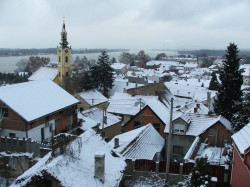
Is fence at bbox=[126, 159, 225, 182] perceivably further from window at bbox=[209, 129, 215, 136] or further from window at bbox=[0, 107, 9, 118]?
window at bbox=[0, 107, 9, 118]

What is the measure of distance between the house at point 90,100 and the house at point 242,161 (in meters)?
30.8

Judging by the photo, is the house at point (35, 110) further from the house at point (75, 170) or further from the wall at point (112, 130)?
the house at point (75, 170)

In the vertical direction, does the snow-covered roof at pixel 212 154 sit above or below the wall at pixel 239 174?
below

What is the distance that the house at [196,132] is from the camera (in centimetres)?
2238

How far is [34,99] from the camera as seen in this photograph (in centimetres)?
2261

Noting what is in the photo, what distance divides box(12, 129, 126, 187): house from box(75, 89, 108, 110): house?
30.4m

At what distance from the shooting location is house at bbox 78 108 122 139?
2799cm

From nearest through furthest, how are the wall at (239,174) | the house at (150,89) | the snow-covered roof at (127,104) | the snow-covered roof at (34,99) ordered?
the wall at (239,174)
the snow-covered roof at (34,99)
the snow-covered roof at (127,104)
the house at (150,89)

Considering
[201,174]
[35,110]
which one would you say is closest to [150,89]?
[35,110]

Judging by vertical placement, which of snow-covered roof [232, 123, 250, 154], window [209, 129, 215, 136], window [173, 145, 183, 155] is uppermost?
snow-covered roof [232, 123, 250, 154]

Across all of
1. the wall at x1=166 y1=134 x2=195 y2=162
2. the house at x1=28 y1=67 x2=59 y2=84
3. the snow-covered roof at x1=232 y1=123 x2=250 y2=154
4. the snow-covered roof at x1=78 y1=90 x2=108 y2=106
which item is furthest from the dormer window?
the house at x1=28 y1=67 x2=59 y2=84

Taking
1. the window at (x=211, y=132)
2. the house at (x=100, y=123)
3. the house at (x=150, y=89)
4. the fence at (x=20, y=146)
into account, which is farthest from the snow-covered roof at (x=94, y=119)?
the house at (x=150, y=89)

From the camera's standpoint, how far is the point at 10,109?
2055cm

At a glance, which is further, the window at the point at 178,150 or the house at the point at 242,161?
the window at the point at 178,150
